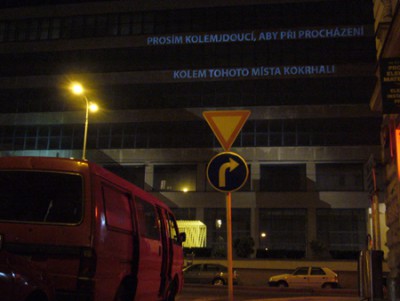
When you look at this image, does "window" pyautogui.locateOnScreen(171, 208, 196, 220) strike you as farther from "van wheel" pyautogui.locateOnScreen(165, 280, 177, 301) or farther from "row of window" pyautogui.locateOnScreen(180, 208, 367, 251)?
"van wheel" pyautogui.locateOnScreen(165, 280, 177, 301)

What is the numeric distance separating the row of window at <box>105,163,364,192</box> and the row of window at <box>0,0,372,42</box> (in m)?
12.7

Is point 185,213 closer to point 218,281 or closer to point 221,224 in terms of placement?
point 221,224

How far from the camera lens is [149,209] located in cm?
887

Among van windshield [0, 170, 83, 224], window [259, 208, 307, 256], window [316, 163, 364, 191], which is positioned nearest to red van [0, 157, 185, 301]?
van windshield [0, 170, 83, 224]

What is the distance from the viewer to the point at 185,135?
4469cm

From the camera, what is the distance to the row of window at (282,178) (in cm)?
4247

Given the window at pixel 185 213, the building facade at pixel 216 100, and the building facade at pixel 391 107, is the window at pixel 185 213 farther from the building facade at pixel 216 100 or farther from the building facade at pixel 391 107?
the building facade at pixel 391 107

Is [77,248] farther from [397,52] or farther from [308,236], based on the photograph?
[308,236]

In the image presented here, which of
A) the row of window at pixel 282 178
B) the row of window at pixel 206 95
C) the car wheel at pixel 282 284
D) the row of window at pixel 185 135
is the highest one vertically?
the row of window at pixel 206 95

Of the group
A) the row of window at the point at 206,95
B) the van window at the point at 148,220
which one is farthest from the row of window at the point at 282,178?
the van window at the point at 148,220

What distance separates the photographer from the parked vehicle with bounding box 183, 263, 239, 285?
88.4ft

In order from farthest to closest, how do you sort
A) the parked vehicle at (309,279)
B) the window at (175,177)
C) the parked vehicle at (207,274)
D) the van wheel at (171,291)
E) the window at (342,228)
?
the window at (175,177) → the window at (342,228) → the parked vehicle at (309,279) → the parked vehicle at (207,274) → the van wheel at (171,291)

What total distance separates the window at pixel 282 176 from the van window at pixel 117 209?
118ft

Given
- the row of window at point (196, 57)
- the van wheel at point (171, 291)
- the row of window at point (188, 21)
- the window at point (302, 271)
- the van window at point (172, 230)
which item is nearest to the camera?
the van wheel at point (171, 291)
